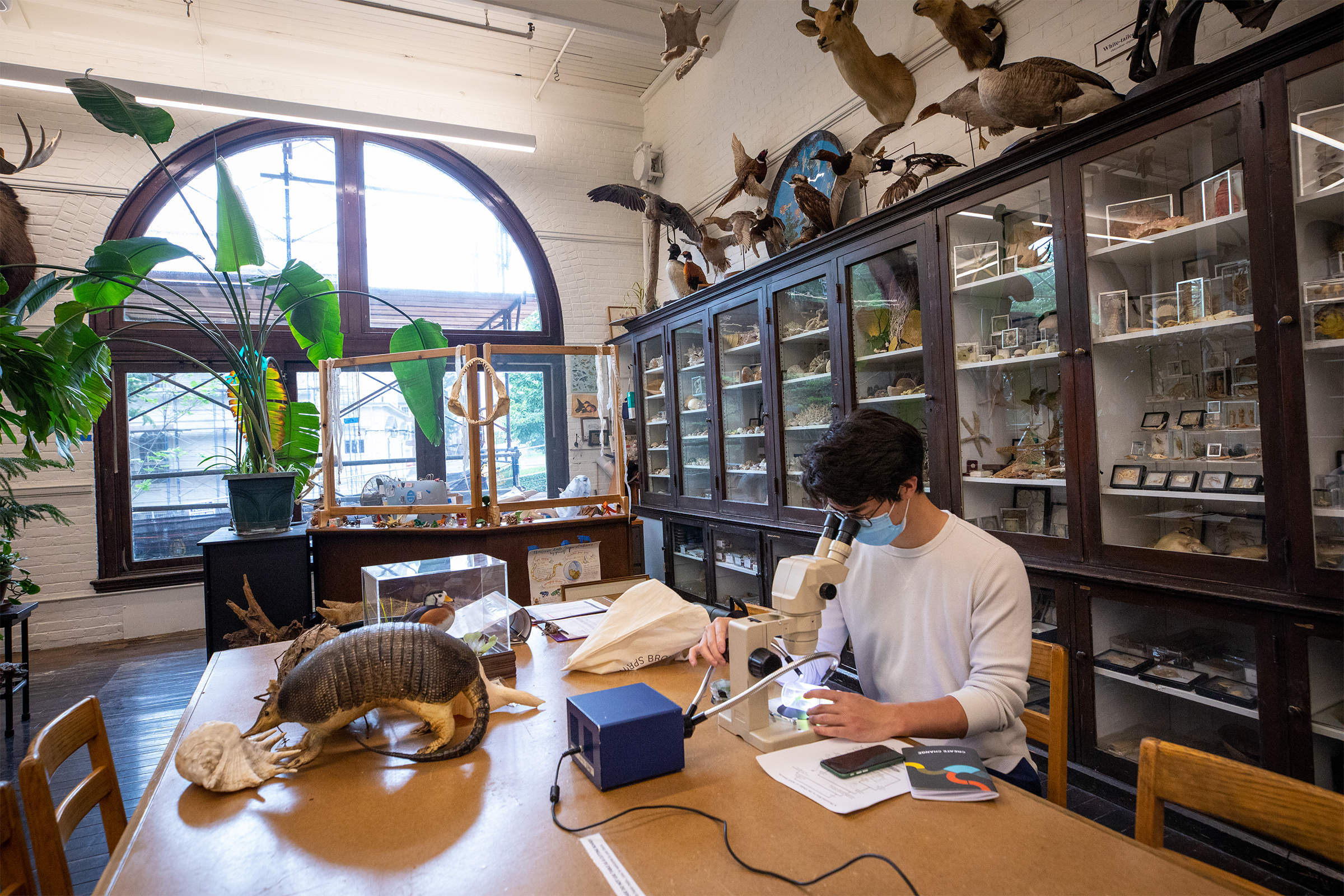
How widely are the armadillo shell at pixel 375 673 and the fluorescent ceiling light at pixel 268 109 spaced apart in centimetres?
466

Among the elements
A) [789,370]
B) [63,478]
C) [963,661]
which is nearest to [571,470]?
[789,370]

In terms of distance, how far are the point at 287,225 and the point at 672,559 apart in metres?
4.21

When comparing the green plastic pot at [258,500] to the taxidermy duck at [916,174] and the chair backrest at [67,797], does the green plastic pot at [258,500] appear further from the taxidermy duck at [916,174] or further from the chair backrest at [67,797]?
the taxidermy duck at [916,174]

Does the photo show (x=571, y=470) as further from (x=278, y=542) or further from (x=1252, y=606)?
(x=1252, y=606)

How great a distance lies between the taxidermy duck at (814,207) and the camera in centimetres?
365

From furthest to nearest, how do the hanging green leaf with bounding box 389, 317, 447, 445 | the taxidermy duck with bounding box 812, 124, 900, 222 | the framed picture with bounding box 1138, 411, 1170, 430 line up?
the hanging green leaf with bounding box 389, 317, 447, 445, the taxidermy duck with bounding box 812, 124, 900, 222, the framed picture with bounding box 1138, 411, 1170, 430

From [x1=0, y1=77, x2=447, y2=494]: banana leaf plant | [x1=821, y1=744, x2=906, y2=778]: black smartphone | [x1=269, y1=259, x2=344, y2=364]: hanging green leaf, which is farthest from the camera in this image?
[x1=269, y1=259, x2=344, y2=364]: hanging green leaf

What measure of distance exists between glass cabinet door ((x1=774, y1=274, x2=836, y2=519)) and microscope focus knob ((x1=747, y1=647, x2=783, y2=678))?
2.45m

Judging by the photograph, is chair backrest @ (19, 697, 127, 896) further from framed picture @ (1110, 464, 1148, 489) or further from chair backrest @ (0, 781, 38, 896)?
framed picture @ (1110, 464, 1148, 489)

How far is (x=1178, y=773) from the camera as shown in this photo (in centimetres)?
108

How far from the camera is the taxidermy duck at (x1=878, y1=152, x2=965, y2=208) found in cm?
310

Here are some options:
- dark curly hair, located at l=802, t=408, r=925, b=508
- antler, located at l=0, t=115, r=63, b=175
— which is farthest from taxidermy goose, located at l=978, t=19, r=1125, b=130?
antler, located at l=0, t=115, r=63, b=175

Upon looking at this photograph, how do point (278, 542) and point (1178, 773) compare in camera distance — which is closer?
point (1178, 773)

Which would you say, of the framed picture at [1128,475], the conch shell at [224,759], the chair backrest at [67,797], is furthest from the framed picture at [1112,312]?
the chair backrest at [67,797]
